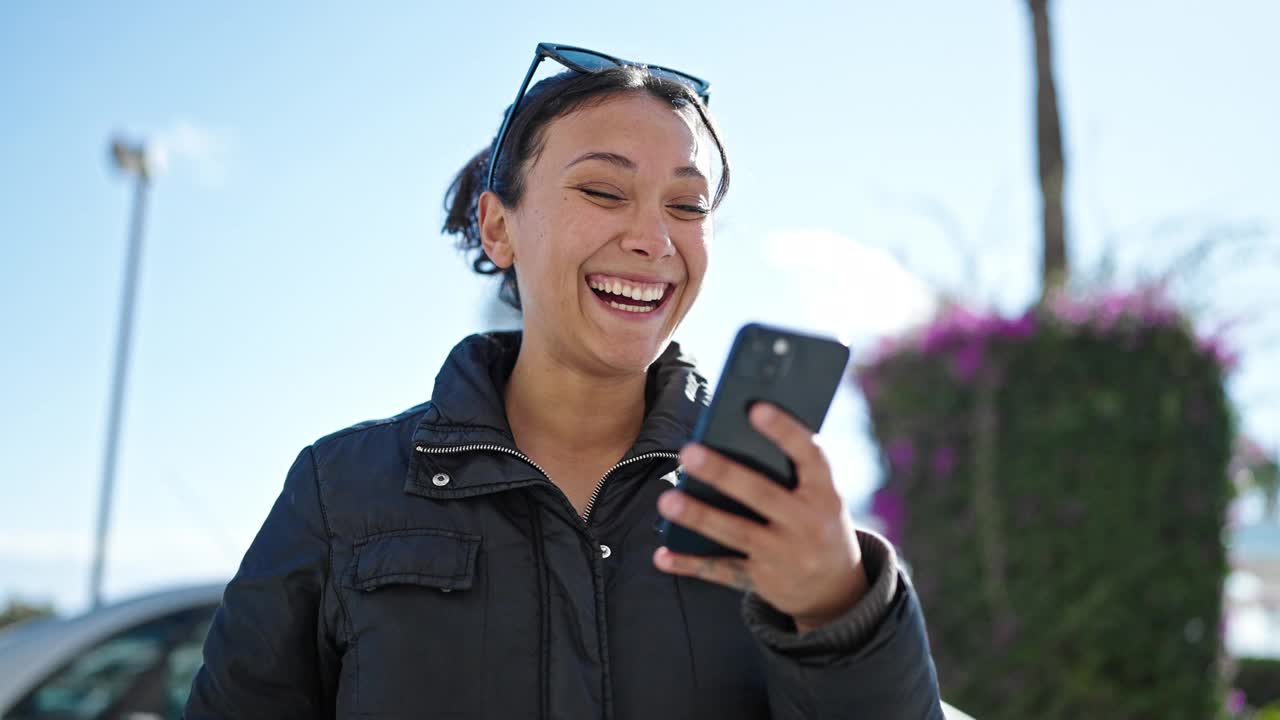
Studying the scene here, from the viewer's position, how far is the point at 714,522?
1.36m

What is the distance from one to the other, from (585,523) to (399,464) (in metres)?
0.31

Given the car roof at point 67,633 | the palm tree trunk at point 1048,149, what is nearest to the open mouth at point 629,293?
the car roof at point 67,633

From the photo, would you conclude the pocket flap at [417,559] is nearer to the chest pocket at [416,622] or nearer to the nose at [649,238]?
the chest pocket at [416,622]

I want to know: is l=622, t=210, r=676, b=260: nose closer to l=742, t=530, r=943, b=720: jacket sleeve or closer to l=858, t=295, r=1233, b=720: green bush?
l=742, t=530, r=943, b=720: jacket sleeve

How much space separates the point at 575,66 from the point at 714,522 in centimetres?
108

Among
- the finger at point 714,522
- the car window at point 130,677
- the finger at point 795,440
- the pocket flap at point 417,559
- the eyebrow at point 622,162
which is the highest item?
the eyebrow at point 622,162

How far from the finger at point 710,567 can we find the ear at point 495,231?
931 mm

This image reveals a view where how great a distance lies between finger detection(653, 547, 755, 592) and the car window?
15.9ft

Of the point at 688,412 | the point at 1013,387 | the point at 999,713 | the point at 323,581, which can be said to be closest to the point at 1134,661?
the point at 999,713

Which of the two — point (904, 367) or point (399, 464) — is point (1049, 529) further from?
point (399, 464)

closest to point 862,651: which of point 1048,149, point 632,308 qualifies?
point 632,308

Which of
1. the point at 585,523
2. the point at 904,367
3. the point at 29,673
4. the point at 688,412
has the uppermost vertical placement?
the point at 688,412

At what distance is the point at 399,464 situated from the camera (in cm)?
199

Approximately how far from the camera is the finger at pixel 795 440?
1312 mm
